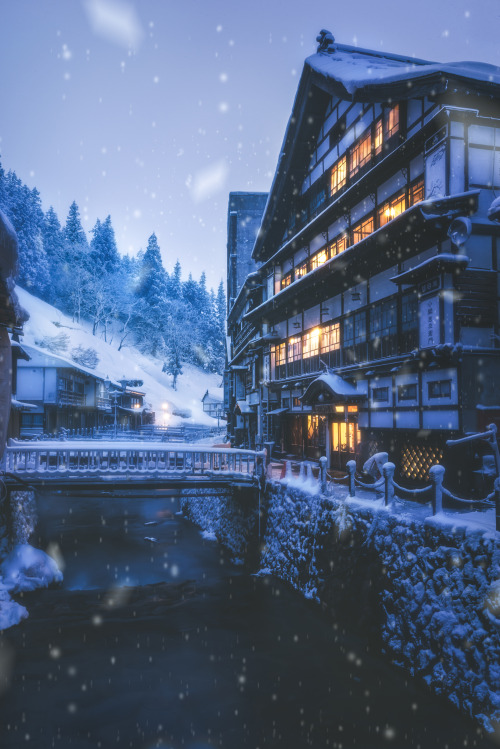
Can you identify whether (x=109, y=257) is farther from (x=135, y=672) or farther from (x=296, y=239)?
(x=135, y=672)

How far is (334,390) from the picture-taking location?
1788cm

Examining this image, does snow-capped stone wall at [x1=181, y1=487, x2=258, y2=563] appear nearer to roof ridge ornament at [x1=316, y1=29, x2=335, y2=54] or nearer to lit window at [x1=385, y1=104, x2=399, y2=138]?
lit window at [x1=385, y1=104, x2=399, y2=138]

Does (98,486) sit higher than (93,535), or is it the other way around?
(98,486)

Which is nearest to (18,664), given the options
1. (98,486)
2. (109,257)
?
(98,486)

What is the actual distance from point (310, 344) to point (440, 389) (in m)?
10.8

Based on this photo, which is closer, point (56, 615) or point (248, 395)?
point (56, 615)

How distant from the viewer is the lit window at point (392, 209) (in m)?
15.9

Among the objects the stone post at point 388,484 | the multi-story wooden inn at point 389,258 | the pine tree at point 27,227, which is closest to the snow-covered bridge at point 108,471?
the multi-story wooden inn at point 389,258

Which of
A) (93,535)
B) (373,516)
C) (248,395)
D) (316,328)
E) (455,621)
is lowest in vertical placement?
(93,535)

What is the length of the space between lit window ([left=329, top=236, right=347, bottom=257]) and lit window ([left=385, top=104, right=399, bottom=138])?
459 cm

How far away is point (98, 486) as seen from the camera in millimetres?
16828

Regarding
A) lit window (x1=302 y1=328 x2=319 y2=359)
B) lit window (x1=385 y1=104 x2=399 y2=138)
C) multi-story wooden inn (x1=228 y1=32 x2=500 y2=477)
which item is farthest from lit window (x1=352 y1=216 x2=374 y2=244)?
lit window (x1=302 y1=328 x2=319 y2=359)

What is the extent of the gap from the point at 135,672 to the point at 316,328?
54.5 feet

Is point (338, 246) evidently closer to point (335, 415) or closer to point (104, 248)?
point (335, 415)
